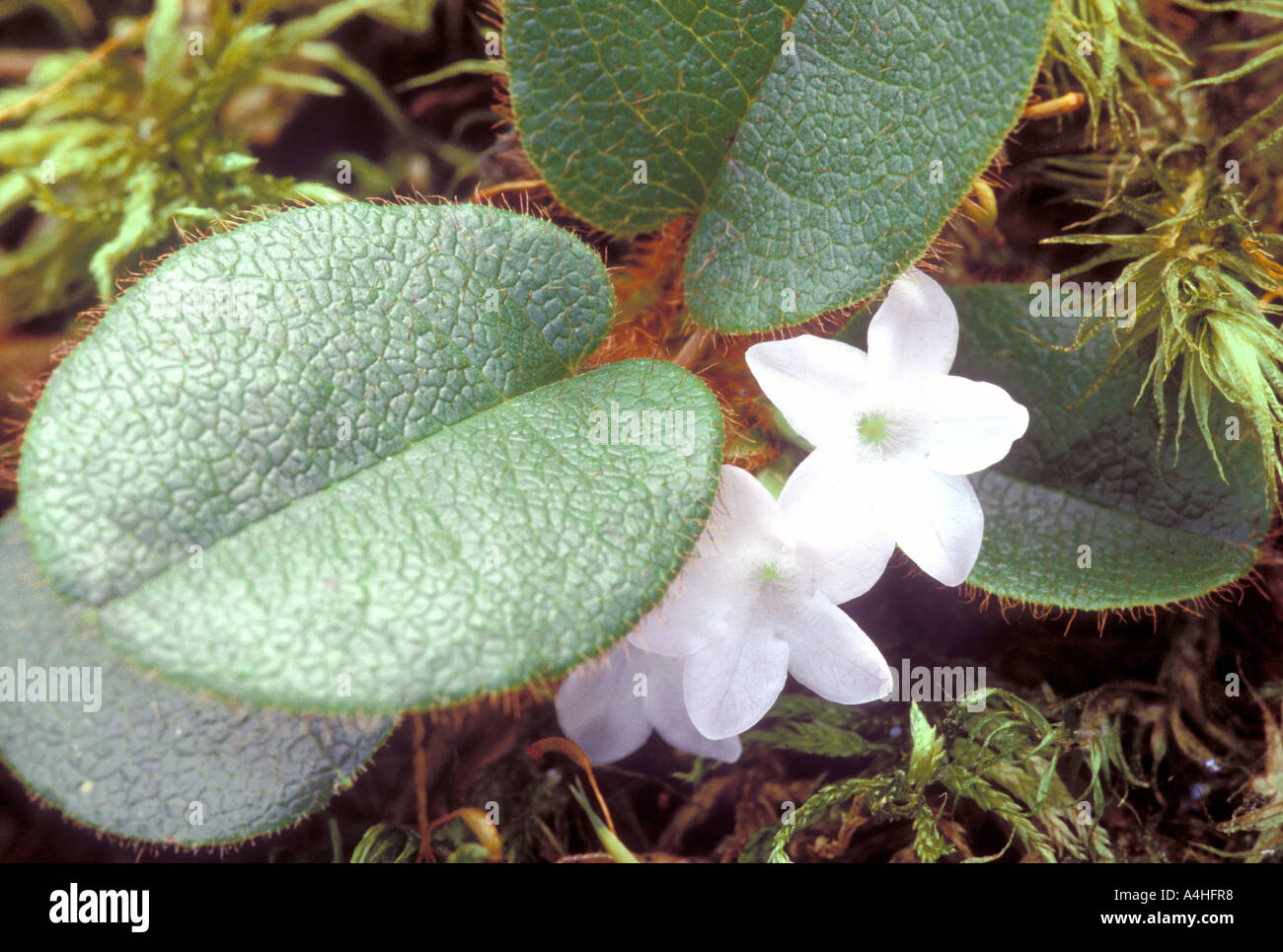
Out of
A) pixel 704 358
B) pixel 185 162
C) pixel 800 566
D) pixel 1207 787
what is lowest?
pixel 1207 787

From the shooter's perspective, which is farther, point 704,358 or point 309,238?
point 704,358

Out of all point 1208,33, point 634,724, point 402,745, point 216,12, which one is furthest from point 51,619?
point 1208,33

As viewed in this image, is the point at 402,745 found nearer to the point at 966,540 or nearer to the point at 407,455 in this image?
the point at 407,455

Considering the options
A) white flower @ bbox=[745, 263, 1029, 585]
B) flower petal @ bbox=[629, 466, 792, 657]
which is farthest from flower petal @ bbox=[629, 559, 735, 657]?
white flower @ bbox=[745, 263, 1029, 585]

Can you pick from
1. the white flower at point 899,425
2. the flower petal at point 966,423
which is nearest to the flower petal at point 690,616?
the white flower at point 899,425

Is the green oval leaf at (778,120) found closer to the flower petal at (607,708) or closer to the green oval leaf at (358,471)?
the green oval leaf at (358,471)

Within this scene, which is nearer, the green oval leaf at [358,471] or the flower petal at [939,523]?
the green oval leaf at [358,471]
